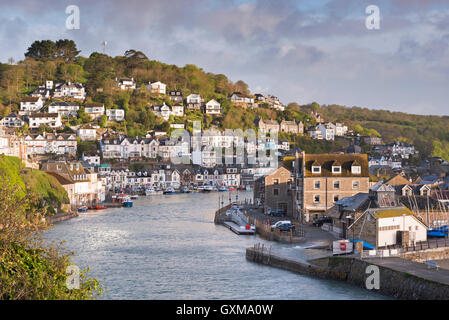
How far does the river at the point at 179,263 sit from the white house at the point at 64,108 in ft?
195

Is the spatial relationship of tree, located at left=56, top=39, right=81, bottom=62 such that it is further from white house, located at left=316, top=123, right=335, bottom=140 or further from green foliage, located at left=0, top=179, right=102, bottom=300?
green foliage, located at left=0, top=179, right=102, bottom=300

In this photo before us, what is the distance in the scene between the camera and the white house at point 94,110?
101 metres

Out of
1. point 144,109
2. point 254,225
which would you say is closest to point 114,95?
point 144,109

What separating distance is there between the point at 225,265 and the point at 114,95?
88020 millimetres

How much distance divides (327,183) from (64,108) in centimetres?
7398

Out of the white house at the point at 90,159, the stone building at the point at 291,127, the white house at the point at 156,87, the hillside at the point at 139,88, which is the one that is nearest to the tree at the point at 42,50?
the hillside at the point at 139,88

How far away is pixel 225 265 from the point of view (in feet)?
81.7

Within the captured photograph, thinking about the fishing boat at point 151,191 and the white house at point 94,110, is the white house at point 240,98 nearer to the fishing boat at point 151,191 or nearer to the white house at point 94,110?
the white house at point 94,110

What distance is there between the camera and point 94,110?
101 meters

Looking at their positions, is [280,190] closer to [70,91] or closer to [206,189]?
[206,189]

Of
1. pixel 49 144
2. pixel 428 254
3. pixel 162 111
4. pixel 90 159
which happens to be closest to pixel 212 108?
pixel 162 111

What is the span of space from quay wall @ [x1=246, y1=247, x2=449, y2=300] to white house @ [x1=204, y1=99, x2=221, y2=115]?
292 feet

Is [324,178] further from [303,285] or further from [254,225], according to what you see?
[303,285]
